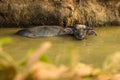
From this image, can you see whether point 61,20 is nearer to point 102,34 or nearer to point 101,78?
point 102,34

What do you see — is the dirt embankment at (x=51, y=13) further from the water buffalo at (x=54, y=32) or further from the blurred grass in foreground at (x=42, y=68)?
the blurred grass in foreground at (x=42, y=68)

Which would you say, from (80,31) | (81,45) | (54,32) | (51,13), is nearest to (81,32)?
(80,31)

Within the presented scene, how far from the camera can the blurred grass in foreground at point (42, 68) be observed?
1.02 metres

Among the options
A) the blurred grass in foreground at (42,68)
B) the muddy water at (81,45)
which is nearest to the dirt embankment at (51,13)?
the muddy water at (81,45)

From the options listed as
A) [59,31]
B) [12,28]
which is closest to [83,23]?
[59,31]

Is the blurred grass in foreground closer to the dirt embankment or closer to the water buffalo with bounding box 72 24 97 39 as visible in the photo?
the water buffalo with bounding box 72 24 97 39

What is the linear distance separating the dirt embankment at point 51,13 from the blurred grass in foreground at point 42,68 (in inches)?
318

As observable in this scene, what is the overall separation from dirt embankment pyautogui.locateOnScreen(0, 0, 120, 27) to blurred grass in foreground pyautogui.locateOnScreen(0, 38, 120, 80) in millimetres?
8086

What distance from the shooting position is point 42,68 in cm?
102

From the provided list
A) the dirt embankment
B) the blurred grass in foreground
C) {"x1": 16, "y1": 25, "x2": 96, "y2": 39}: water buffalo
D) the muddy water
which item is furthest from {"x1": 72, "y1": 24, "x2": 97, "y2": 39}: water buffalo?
the blurred grass in foreground

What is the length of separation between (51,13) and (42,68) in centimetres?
831

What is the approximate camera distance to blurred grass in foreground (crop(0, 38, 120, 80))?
3.34ft

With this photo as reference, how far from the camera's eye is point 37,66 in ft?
3.35

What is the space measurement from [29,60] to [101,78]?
1.02ft
